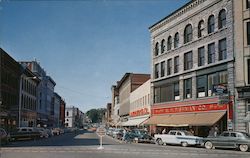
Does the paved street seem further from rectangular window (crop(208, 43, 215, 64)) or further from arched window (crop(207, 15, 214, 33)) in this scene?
arched window (crop(207, 15, 214, 33))

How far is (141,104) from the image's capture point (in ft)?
219

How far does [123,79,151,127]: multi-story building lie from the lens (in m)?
59.8

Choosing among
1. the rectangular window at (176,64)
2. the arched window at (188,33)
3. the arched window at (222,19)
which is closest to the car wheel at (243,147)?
the arched window at (222,19)

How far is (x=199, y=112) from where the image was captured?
140ft

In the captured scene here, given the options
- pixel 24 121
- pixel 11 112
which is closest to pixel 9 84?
pixel 11 112

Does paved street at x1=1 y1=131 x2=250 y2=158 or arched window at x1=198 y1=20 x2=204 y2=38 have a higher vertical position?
arched window at x1=198 y1=20 x2=204 y2=38

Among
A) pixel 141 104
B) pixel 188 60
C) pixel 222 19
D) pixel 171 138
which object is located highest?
pixel 222 19

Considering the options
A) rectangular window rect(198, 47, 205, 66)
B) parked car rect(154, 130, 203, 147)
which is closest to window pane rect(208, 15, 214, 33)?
rectangular window rect(198, 47, 205, 66)

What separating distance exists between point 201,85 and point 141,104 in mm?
24207

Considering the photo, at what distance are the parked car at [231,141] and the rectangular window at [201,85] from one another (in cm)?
1156

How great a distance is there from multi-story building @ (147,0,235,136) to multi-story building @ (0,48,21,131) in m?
22.0

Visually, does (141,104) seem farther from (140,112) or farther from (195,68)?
(195,68)

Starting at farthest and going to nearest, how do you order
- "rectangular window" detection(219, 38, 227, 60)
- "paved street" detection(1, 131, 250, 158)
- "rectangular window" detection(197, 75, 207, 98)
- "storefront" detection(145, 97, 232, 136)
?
"rectangular window" detection(197, 75, 207, 98)
"rectangular window" detection(219, 38, 227, 60)
"storefront" detection(145, 97, 232, 136)
"paved street" detection(1, 131, 250, 158)

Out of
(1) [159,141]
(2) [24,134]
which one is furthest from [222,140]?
(2) [24,134]
